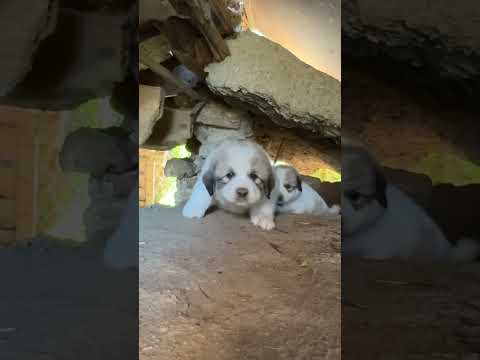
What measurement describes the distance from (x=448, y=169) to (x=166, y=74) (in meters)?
1.82

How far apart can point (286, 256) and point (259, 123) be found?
5.18 feet

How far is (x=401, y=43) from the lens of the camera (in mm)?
389

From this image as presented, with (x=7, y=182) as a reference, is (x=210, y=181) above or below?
below

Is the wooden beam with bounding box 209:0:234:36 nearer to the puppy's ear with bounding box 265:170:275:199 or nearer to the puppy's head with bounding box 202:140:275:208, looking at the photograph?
the puppy's head with bounding box 202:140:275:208

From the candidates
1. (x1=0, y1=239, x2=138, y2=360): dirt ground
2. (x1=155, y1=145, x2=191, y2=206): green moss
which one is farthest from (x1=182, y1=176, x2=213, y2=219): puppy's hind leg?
(x1=0, y1=239, x2=138, y2=360): dirt ground

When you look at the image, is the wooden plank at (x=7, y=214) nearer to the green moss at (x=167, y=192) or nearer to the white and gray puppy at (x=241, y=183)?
the white and gray puppy at (x=241, y=183)

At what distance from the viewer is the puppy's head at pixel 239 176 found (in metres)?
1.62

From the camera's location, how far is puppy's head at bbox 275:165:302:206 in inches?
79.1

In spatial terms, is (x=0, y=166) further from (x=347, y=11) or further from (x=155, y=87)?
(x=155, y=87)

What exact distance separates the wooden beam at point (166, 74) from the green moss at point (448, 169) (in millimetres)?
1407

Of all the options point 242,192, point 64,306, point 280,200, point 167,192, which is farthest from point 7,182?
point 167,192

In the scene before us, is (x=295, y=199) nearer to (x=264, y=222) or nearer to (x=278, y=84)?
(x=264, y=222)

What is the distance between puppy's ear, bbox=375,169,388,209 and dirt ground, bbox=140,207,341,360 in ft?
1.49

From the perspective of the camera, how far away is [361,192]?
390 millimetres
